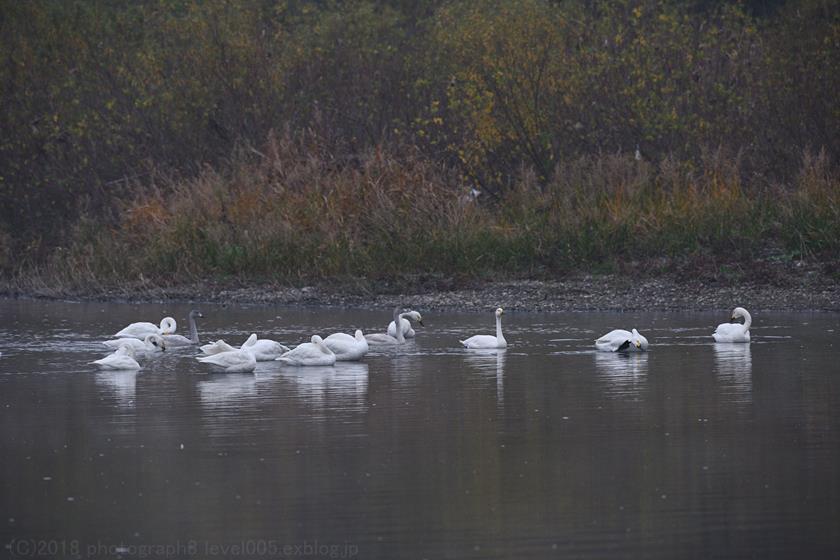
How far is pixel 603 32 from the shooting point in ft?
113

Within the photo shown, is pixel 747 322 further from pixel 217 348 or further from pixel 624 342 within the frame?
pixel 217 348

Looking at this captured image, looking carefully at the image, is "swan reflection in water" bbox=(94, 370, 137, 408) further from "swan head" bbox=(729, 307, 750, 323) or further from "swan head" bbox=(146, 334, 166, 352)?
"swan head" bbox=(729, 307, 750, 323)

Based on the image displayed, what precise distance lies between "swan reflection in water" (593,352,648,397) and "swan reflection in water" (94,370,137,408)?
16.5ft

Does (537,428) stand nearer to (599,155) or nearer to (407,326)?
(407,326)

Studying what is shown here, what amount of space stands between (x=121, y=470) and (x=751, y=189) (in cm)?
1971

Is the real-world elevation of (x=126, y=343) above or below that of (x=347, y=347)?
above

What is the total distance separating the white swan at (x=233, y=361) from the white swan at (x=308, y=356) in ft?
1.99

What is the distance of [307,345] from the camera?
61.6ft

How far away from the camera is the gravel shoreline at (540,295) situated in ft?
82.5

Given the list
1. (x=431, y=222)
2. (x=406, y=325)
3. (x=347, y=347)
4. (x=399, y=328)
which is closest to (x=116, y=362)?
(x=347, y=347)

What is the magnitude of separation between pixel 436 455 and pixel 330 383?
4.94m

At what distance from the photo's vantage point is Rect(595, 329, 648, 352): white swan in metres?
19.2

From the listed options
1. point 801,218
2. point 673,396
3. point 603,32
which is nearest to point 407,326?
point 673,396

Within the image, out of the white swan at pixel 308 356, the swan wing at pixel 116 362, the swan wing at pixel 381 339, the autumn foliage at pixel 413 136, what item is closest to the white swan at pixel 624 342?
the swan wing at pixel 381 339
